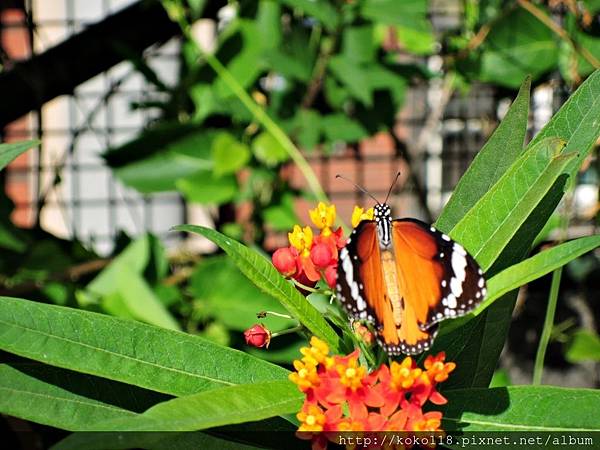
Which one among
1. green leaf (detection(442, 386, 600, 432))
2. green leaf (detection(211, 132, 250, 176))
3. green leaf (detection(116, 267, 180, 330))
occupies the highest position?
green leaf (detection(211, 132, 250, 176))

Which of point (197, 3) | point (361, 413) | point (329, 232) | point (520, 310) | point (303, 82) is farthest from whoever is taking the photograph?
point (520, 310)

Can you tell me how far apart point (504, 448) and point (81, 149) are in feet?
8.27

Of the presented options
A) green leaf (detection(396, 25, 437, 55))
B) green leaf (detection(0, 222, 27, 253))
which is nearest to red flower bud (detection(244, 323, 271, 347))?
green leaf (detection(0, 222, 27, 253))

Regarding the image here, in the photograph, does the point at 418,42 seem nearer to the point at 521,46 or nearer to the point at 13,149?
the point at 521,46

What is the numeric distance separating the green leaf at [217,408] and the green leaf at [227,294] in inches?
41.0

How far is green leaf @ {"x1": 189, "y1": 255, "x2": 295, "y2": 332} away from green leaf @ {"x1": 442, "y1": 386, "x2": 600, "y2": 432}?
100cm

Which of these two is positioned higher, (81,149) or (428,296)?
(81,149)

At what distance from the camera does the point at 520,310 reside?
247cm

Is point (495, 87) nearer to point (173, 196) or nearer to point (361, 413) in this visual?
point (173, 196)

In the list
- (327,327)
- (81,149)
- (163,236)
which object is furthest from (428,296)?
(81,149)

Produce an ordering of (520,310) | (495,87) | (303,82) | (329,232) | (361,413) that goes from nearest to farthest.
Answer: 1. (361,413)
2. (329,232)
3. (303,82)
4. (495,87)
5. (520,310)

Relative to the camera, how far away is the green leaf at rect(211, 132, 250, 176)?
1869 millimetres

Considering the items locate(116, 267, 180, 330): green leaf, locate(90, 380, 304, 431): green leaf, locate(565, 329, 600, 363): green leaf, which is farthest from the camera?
locate(565, 329, 600, 363): green leaf

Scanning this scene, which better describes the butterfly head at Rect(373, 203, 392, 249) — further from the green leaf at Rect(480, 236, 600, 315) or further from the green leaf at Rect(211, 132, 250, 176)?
the green leaf at Rect(211, 132, 250, 176)
